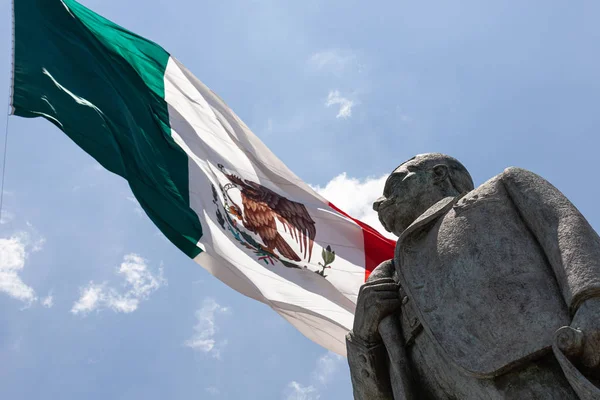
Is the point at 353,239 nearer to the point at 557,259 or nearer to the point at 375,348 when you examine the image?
the point at 375,348

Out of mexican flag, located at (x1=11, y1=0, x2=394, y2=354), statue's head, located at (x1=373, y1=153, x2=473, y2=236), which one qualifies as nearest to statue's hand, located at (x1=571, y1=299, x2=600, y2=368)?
statue's head, located at (x1=373, y1=153, x2=473, y2=236)

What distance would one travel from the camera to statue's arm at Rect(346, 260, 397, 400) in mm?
4750

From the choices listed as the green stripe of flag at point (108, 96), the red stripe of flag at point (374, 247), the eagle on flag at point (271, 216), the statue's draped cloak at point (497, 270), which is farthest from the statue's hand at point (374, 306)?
the red stripe of flag at point (374, 247)

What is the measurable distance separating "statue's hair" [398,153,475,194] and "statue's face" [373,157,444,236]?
30 millimetres

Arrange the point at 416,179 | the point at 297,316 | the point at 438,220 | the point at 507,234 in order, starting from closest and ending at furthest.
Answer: the point at 507,234 < the point at 438,220 < the point at 416,179 < the point at 297,316

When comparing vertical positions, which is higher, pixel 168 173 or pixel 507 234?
pixel 168 173

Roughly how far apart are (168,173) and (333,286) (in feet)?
8.87

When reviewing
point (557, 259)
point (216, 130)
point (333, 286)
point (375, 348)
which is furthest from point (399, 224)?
point (216, 130)

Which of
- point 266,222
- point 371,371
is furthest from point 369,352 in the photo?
point 266,222

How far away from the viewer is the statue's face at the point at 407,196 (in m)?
→ 5.14

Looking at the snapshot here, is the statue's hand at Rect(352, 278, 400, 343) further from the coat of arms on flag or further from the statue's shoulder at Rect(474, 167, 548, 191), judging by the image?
the coat of arms on flag

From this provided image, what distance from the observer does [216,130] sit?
36.2ft

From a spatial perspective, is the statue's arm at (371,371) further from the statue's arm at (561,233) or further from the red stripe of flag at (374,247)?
the red stripe of flag at (374,247)

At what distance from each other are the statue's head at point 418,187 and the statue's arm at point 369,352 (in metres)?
0.51
